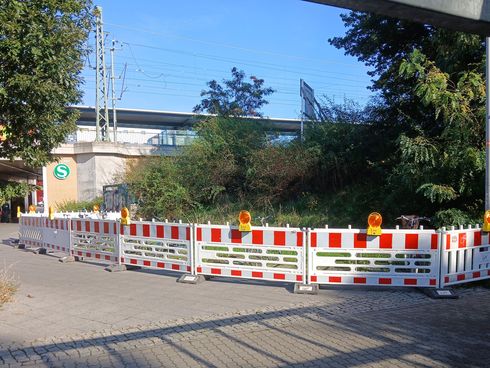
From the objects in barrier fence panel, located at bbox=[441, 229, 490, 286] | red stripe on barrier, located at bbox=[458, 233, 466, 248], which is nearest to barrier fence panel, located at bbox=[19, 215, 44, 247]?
barrier fence panel, located at bbox=[441, 229, 490, 286]

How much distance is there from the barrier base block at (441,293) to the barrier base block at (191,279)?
3898mm

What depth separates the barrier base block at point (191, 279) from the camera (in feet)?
28.8

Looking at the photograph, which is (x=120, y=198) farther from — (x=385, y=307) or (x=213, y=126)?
(x=385, y=307)

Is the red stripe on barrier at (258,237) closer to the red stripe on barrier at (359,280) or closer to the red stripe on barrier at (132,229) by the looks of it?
the red stripe on barrier at (359,280)

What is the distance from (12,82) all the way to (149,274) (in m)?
4.93

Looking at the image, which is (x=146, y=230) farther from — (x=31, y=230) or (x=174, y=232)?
(x=31, y=230)

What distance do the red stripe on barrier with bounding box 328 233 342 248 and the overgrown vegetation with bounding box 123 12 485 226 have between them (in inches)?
134

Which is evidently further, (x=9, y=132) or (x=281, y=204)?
(x=281, y=204)

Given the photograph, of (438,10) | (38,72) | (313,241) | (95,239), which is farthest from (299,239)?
(438,10)

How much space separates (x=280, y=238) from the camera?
8.33m

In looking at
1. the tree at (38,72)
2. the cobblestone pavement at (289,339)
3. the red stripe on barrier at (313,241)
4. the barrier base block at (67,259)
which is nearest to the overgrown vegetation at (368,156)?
the red stripe on barrier at (313,241)

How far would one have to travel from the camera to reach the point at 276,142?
1806 centimetres

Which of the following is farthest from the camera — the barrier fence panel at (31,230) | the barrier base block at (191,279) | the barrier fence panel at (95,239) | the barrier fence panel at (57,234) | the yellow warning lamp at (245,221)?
the barrier fence panel at (31,230)

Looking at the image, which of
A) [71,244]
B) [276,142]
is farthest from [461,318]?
[276,142]
